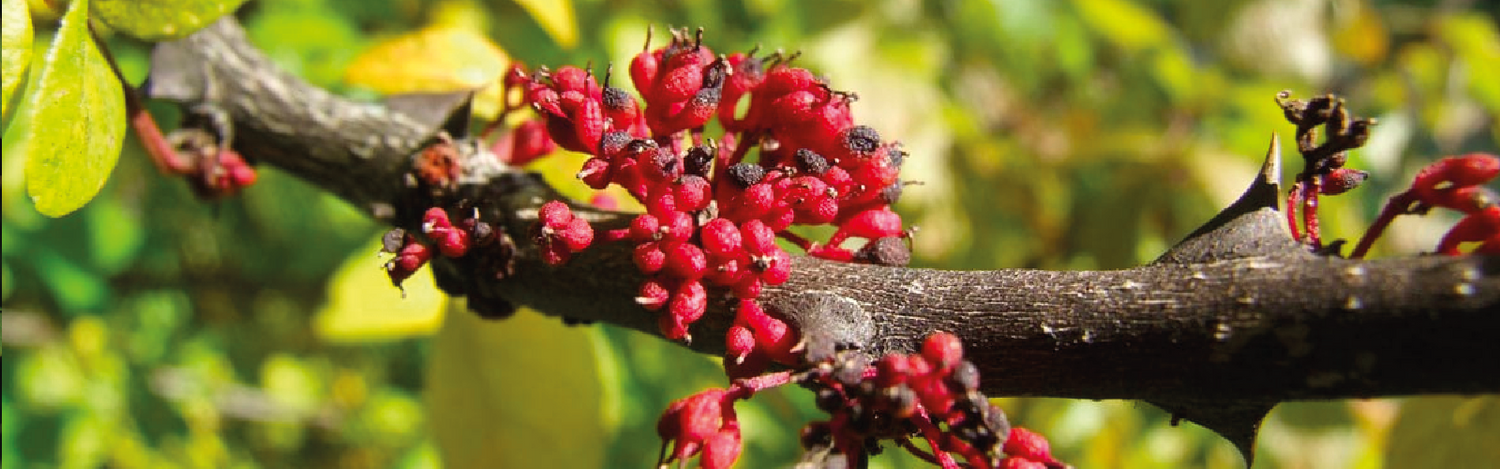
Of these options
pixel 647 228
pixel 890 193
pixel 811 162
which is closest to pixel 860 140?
pixel 811 162

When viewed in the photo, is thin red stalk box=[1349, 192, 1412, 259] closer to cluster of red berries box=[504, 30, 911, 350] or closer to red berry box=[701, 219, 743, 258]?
cluster of red berries box=[504, 30, 911, 350]

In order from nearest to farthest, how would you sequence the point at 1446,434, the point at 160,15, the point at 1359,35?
the point at 160,15 < the point at 1446,434 < the point at 1359,35

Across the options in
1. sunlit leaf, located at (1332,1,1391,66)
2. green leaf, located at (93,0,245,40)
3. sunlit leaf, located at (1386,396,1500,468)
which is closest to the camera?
green leaf, located at (93,0,245,40)

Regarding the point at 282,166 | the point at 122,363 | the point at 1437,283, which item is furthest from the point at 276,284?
the point at 1437,283

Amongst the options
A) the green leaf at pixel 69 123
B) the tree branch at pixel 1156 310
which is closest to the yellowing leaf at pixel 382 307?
the tree branch at pixel 1156 310

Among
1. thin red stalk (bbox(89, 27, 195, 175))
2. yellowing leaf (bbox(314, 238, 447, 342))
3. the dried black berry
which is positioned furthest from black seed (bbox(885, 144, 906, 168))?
Result: yellowing leaf (bbox(314, 238, 447, 342))

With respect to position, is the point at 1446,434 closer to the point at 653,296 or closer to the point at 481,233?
the point at 653,296

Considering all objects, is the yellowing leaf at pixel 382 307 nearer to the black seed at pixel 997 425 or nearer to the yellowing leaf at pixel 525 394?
the yellowing leaf at pixel 525 394
